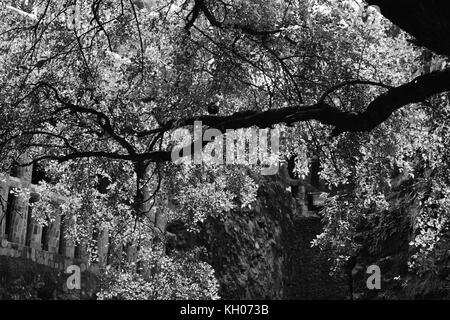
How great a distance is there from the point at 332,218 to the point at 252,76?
10.1 ft

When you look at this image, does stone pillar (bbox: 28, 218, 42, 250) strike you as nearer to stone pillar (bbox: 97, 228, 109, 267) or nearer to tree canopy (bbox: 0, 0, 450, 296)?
stone pillar (bbox: 97, 228, 109, 267)

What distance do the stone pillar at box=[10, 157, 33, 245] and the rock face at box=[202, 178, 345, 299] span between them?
9.65 meters

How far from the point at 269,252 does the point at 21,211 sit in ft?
48.4

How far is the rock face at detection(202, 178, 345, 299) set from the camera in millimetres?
26922

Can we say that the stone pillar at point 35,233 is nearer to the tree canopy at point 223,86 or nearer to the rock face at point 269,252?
the tree canopy at point 223,86

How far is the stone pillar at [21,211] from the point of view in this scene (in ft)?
54.6

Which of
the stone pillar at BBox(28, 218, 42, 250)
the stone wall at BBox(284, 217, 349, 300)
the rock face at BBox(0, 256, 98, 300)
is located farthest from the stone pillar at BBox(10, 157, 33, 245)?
the stone wall at BBox(284, 217, 349, 300)

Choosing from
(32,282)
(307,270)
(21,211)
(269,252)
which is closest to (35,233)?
(21,211)

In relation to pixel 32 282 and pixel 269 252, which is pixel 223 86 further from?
pixel 269 252

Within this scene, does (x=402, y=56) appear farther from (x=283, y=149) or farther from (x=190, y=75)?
(x=190, y=75)

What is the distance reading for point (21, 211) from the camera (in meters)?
17.1
